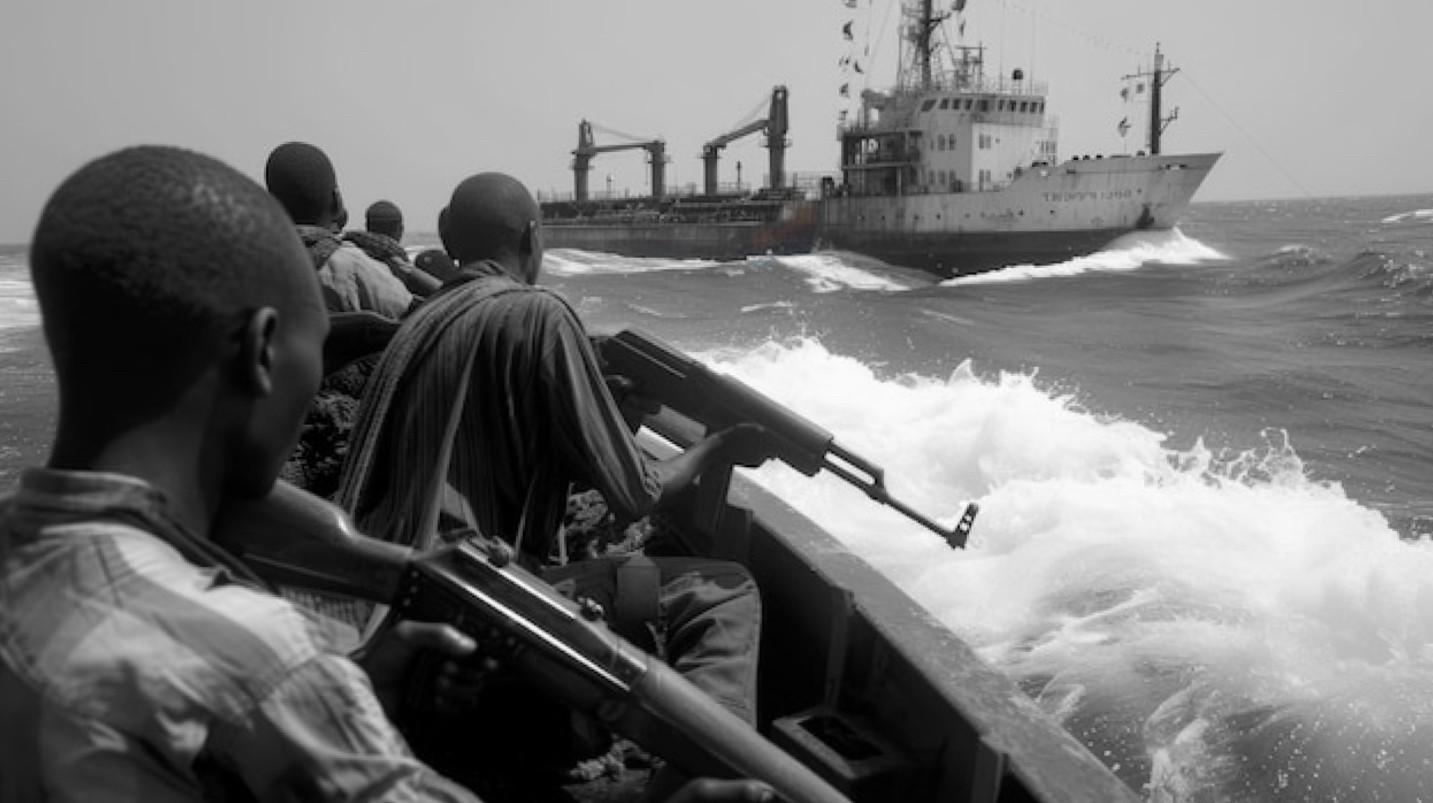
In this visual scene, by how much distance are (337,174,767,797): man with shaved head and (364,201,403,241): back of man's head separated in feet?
14.5

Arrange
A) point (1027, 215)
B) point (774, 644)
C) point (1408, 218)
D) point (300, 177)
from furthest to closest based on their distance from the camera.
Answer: point (1408, 218) < point (1027, 215) < point (300, 177) < point (774, 644)

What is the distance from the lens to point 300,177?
448cm

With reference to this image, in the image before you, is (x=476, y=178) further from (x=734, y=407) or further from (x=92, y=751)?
(x=92, y=751)

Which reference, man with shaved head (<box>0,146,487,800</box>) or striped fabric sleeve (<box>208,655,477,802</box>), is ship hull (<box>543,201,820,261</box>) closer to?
man with shaved head (<box>0,146,487,800</box>)

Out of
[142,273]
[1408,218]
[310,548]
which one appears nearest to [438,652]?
[310,548]

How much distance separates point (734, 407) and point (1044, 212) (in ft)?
122

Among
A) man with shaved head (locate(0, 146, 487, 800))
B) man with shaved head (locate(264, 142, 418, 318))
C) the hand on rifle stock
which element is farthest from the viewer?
man with shaved head (locate(264, 142, 418, 318))

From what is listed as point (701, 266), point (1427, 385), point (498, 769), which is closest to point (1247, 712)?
point (498, 769)

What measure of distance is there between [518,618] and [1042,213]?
38.9m

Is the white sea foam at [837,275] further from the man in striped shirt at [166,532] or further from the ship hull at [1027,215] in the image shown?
the man in striped shirt at [166,532]

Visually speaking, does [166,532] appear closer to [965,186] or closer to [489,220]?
[489,220]

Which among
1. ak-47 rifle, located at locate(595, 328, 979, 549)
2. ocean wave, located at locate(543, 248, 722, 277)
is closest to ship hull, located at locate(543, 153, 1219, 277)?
ocean wave, located at locate(543, 248, 722, 277)

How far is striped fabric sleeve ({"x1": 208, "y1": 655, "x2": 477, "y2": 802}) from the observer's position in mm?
1069

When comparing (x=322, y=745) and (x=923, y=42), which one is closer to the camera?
(x=322, y=745)
